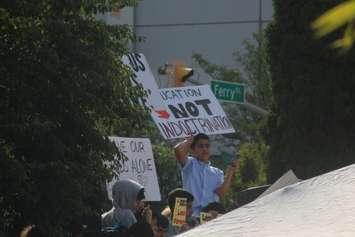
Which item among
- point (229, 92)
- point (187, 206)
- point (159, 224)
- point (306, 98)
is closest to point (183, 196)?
point (187, 206)

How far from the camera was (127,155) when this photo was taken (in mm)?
9156

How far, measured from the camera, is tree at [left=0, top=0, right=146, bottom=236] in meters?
7.20

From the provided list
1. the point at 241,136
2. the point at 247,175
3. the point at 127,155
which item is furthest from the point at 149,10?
the point at 127,155

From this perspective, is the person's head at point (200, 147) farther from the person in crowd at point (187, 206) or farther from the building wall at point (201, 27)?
the building wall at point (201, 27)

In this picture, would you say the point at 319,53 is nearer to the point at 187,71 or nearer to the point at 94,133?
the point at 94,133

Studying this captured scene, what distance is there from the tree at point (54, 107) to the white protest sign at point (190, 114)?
2.30 m

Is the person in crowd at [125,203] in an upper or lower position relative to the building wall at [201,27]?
lower

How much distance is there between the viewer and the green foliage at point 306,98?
25.6 ft

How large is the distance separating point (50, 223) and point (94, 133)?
78 cm

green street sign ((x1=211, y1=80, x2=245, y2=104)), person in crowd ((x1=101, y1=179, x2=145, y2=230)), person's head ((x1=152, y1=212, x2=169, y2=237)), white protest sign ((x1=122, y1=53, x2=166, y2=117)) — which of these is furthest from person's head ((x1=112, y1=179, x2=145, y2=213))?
green street sign ((x1=211, y1=80, x2=245, y2=104))

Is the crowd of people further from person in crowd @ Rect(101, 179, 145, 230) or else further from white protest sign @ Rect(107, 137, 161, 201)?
white protest sign @ Rect(107, 137, 161, 201)

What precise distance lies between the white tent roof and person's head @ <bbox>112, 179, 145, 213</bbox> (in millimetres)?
4226

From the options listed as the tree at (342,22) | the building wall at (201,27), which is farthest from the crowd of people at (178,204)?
the building wall at (201,27)

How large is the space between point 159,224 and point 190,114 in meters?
3.68
